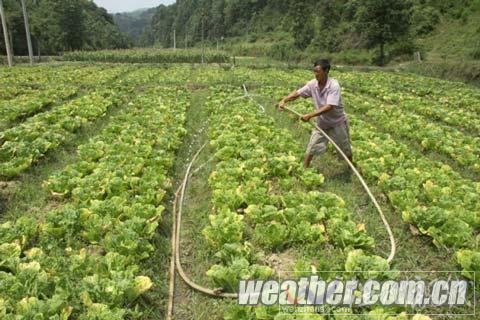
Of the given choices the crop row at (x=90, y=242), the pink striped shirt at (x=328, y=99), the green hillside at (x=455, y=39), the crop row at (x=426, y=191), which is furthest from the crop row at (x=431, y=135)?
the green hillside at (x=455, y=39)

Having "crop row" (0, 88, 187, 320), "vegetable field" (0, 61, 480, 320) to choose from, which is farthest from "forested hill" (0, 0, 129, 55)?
"crop row" (0, 88, 187, 320)

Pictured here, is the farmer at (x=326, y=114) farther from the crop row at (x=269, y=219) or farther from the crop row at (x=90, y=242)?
the crop row at (x=90, y=242)

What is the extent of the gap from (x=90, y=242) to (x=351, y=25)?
49.2m

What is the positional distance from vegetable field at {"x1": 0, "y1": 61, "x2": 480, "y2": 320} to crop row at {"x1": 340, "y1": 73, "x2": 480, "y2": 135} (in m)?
0.49

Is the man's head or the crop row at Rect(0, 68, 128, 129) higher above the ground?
the man's head

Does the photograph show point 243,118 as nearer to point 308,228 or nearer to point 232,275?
point 308,228

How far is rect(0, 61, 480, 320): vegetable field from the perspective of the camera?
3.96 metres

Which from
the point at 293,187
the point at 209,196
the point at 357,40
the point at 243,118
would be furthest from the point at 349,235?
the point at 357,40

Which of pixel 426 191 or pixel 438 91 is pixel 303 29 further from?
pixel 426 191

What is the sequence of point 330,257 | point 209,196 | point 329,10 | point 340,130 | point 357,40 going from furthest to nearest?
1. point 329,10
2. point 357,40
3. point 340,130
4. point 209,196
5. point 330,257

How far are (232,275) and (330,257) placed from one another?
1285mm

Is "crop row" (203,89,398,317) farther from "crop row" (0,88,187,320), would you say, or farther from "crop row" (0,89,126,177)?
"crop row" (0,89,126,177)

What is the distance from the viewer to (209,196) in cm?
650

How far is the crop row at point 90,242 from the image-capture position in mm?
3695
